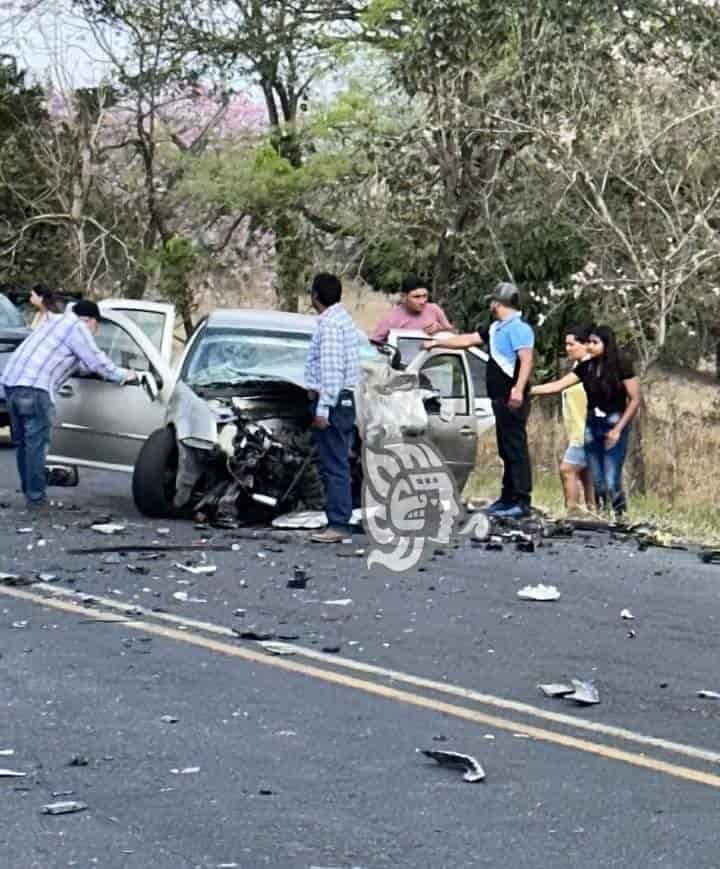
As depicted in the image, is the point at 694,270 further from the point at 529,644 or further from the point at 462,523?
the point at 529,644

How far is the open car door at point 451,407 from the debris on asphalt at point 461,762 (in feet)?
28.9

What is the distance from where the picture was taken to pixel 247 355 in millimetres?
15531

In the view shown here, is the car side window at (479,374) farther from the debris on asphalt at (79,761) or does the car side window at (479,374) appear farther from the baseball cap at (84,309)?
the debris on asphalt at (79,761)

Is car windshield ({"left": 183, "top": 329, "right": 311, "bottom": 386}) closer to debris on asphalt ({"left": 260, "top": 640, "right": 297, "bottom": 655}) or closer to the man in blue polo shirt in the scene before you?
the man in blue polo shirt

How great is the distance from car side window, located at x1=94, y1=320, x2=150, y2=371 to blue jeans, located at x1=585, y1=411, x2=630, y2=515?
3.59 meters

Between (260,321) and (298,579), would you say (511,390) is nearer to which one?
(260,321)

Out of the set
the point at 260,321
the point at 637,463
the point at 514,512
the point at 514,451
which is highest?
the point at 260,321

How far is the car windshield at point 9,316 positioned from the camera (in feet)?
75.1

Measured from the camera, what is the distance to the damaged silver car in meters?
14.3

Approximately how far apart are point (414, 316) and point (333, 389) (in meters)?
3.89

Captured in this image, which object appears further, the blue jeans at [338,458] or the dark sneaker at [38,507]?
the dark sneaker at [38,507]

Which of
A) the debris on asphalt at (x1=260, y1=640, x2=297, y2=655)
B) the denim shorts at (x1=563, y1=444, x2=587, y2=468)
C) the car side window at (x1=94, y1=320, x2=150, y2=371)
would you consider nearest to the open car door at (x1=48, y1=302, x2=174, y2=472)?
the car side window at (x1=94, y1=320, x2=150, y2=371)

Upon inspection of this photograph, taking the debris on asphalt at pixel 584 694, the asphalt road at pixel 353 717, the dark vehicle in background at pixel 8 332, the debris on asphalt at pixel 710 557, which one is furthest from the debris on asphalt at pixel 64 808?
the dark vehicle in background at pixel 8 332

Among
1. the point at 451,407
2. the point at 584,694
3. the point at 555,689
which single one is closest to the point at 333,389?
the point at 451,407
